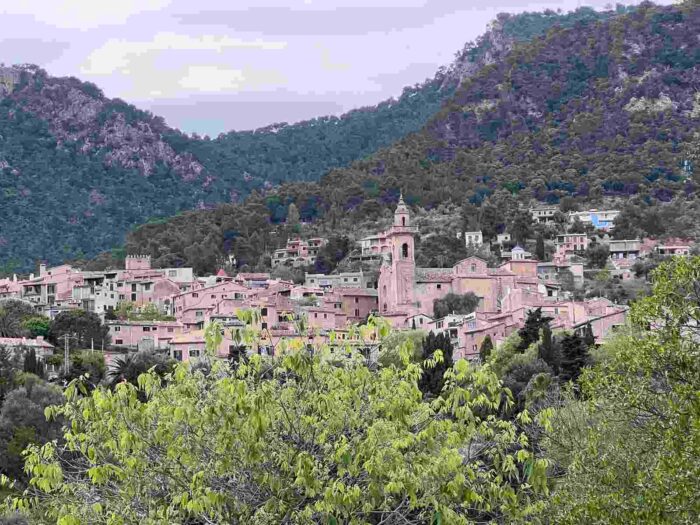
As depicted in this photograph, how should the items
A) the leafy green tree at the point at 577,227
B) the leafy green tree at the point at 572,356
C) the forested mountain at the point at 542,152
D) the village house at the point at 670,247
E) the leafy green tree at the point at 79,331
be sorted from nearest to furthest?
the leafy green tree at the point at 572,356
the leafy green tree at the point at 79,331
the village house at the point at 670,247
the leafy green tree at the point at 577,227
the forested mountain at the point at 542,152

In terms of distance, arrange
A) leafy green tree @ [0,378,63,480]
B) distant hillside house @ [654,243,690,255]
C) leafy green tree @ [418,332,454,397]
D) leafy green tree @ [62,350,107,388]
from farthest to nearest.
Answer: distant hillside house @ [654,243,690,255] < leafy green tree @ [62,350,107,388] < leafy green tree @ [0,378,63,480] < leafy green tree @ [418,332,454,397]

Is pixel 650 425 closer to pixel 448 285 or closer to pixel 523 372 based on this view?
pixel 523 372

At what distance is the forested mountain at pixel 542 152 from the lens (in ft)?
365

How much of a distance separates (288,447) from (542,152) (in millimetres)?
127529

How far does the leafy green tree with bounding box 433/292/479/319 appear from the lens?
235 feet

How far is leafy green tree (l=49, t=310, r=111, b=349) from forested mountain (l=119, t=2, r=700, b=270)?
2950 cm

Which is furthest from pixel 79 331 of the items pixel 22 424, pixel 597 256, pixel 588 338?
pixel 597 256

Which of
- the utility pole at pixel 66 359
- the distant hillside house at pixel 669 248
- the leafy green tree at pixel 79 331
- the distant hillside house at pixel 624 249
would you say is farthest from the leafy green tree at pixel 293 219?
the utility pole at pixel 66 359

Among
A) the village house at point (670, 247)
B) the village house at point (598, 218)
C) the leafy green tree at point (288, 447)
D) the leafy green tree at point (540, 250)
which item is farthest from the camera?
the village house at point (598, 218)

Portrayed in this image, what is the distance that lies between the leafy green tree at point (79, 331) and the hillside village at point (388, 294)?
13.4 inches

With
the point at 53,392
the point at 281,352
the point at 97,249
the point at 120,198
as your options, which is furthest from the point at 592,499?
the point at 120,198

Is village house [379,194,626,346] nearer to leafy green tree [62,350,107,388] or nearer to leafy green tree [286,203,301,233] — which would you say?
leafy green tree [62,350,107,388]

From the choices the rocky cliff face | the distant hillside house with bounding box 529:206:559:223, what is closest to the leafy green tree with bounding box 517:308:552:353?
the distant hillside house with bounding box 529:206:559:223

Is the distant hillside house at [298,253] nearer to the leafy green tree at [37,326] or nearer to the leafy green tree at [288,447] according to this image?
the leafy green tree at [37,326]
